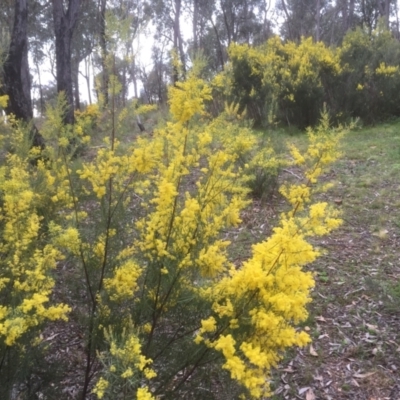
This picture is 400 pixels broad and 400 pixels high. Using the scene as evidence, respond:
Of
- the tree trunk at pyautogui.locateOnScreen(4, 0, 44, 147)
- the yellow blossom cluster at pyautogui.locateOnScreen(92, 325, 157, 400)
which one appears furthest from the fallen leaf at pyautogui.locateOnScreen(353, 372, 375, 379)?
the tree trunk at pyautogui.locateOnScreen(4, 0, 44, 147)

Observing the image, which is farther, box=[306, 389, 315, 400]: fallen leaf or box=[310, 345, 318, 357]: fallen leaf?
box=[310, 345, 318, 357]: fallen leaf

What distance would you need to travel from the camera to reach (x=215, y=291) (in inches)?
92.0

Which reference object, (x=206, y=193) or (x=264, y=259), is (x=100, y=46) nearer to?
(x=206, y=193)

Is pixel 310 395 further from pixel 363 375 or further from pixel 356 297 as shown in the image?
pixel 356 297

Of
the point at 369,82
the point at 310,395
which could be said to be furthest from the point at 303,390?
the point at 369,82

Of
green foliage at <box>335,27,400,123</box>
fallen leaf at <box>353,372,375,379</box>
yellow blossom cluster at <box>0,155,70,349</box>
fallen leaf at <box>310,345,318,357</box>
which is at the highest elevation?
green foliage at <box>335,27,400,123</box>

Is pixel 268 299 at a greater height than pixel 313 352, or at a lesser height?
greater

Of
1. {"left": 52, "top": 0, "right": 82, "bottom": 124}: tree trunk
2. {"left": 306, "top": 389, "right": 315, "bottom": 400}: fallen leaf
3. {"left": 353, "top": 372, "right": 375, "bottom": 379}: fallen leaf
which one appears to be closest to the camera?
{"left": 306, "top": 389, "right": 315, "bottom": 400}: fallen leaf

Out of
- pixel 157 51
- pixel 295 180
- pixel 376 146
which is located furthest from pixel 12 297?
pixel 157 51

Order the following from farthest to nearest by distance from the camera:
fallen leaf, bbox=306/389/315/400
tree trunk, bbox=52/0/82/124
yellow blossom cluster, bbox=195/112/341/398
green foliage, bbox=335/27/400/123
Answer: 1. green foliage, bbox=335/27/400/123
2. tree trunk, bbox=52/0/82/124
3. fallen leaf, bbox=306/389/315/400
4. yellow blossom cluster, bbox=195/112/341/398

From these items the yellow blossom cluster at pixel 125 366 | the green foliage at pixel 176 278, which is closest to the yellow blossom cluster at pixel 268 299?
the green foliage at pixel 176 278

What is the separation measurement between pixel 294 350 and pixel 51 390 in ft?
5.84

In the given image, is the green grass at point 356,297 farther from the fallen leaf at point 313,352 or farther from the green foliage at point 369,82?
the green foliage at point 369,82

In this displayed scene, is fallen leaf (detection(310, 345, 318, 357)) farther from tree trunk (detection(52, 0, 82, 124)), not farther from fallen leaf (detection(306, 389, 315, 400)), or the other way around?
tree trunk (detection(52, 0, 82, 124))
